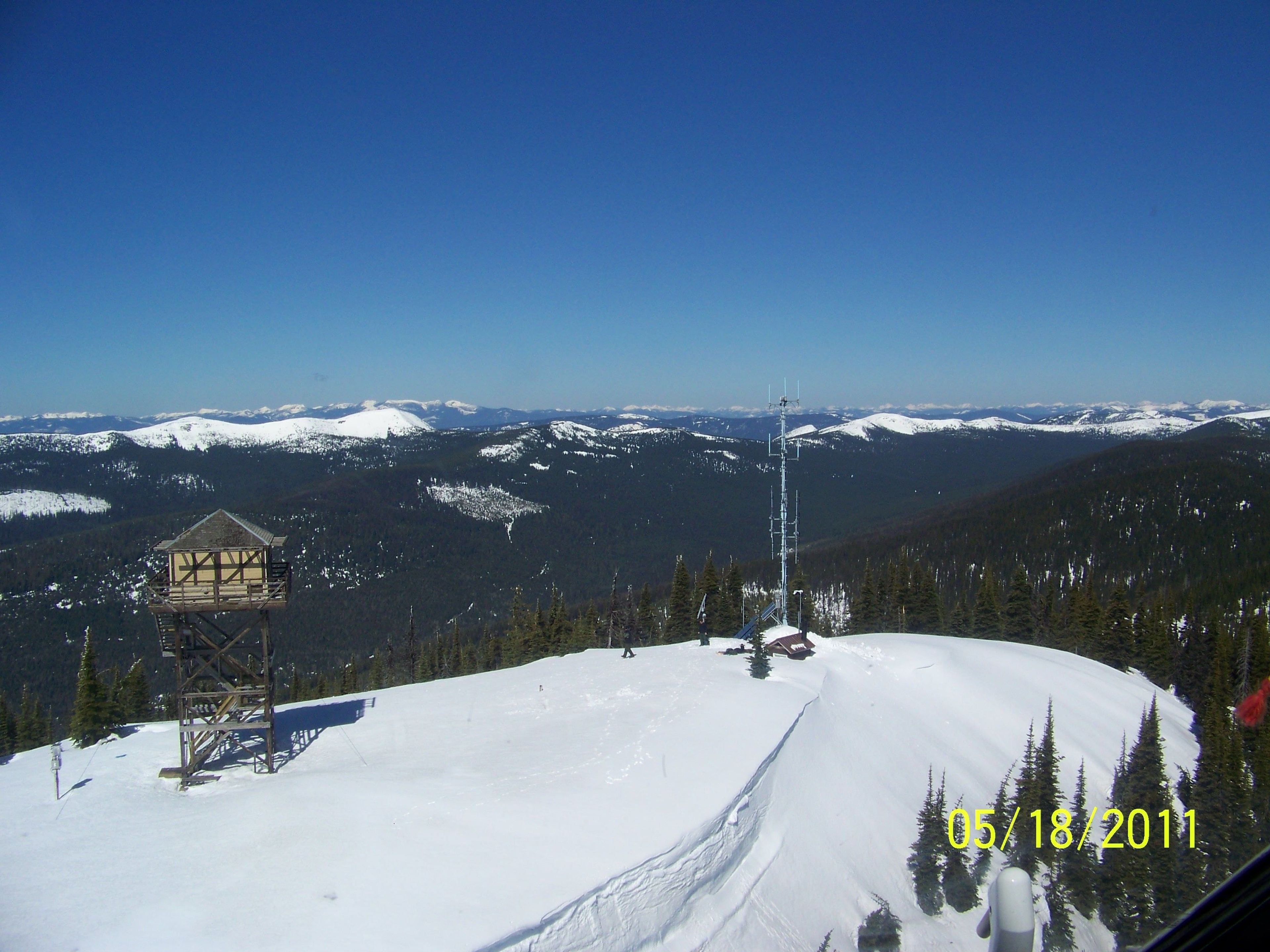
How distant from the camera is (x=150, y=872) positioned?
10578mm

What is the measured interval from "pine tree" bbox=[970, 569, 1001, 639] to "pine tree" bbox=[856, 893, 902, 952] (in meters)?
34.3

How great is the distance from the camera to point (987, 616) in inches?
1754

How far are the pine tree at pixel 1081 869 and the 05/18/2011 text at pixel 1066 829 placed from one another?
0.41 ft

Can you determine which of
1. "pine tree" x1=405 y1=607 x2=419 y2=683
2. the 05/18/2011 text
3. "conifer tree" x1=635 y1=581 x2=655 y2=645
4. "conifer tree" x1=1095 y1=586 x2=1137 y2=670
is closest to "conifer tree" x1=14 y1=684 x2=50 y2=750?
"pine tree" x1=405 y1=607 x2=419 y2=683

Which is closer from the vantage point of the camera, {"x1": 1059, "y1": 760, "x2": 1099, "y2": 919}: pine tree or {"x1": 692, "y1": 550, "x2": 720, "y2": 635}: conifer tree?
{"x1": 1059, "y1": 760, "x2": 1099, "y2": 919}: pine tree

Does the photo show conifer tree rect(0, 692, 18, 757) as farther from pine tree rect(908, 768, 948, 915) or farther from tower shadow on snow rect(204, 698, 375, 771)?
pine tree rect(908, 768, 948, 915)

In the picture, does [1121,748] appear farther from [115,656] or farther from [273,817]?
[115,656]

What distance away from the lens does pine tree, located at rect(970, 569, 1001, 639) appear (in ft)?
Result: 146

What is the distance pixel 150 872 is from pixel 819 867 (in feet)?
39.4

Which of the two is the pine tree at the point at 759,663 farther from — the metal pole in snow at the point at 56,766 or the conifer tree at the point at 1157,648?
the conifer tree at the point at 1157,648

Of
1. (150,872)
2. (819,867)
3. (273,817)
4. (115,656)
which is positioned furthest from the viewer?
(115,656)

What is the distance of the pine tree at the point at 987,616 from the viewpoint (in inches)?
1748

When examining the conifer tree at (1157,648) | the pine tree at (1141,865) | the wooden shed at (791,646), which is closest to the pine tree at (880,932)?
the pine tree at (1141,865)

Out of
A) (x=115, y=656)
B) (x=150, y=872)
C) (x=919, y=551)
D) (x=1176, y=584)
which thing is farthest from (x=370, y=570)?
(x=150, y=872)
